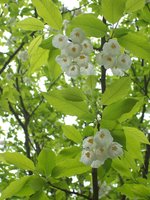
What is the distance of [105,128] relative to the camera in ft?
3.83

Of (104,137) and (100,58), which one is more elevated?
(100,58)

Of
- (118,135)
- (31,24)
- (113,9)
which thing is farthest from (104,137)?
(31,24)

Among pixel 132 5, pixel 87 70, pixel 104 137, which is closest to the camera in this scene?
pixel 104 137

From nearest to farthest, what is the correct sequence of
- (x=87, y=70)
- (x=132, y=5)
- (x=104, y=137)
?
(x=104, y=137), (x=132, y=5), (x=87, y=70)

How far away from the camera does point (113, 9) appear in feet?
3.84

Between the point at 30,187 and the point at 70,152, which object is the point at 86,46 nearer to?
the point at 70,152

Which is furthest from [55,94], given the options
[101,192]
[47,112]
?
[47,112]

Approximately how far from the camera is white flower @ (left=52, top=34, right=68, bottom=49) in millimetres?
1239

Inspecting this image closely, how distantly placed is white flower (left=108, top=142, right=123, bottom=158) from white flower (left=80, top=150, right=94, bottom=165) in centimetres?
7

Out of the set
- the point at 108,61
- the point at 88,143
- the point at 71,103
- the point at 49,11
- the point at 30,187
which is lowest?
the point at 30,187

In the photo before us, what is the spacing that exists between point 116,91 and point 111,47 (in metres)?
0.16

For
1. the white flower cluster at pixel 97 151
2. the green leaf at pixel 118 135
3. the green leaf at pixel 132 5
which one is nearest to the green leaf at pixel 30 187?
the white flower cluster at pixel 97 151

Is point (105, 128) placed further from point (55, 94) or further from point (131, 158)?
point (131, 158)

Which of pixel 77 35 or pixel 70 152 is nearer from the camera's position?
pixel 77 35
